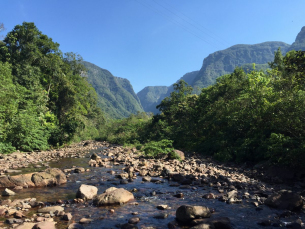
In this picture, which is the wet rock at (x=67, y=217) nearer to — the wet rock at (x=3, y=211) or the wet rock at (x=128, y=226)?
the wet rock at (x=128, y=226)

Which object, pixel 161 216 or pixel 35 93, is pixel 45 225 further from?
pixel 35 93

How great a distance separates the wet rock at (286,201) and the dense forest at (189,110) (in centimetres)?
397

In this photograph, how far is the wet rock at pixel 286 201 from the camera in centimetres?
→ 633

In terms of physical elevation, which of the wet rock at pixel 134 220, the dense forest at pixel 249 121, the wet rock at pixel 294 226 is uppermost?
the dense forest at pixel 249 121

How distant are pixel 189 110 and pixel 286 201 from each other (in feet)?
62.8

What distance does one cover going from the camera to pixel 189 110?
25.4 metres

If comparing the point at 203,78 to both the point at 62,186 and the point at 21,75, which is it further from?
the point at 62,186

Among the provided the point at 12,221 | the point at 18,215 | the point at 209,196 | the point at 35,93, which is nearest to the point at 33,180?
the point at 18,215

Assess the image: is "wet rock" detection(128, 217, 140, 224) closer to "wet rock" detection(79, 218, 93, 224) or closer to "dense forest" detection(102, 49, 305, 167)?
"wet rock" detection(79, 218, 93, 224)

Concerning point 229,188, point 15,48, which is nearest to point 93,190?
point 229,188

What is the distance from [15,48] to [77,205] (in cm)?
3002

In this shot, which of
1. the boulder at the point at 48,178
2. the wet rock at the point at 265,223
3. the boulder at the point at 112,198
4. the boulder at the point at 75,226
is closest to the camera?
the boulder at the point at 75,226

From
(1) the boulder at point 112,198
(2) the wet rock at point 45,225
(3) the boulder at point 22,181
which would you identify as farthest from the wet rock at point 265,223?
(3) the boulder at point 22,181

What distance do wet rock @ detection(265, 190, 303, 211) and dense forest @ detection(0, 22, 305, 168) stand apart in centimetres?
397
